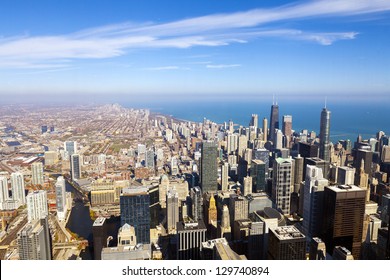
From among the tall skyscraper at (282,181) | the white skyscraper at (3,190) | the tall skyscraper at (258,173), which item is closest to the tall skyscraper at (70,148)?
the white skyscraper at (3,190)

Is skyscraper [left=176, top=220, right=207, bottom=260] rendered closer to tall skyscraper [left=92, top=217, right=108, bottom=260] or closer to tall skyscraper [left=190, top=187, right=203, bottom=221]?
tall skyscraper [left=92, top=217, right=108, bottom=260]

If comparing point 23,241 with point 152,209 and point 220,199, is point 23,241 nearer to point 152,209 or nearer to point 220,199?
point 152,209

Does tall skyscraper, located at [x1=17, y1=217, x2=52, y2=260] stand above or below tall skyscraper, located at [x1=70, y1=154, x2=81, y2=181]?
below

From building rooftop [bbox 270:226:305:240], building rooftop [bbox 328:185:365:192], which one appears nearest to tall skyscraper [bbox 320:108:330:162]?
building rooftop [bbox 328:185:365:192]

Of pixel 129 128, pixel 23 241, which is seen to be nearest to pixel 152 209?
pixel 129 128

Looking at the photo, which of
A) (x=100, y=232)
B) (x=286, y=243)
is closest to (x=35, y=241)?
(x=100, y=232)
